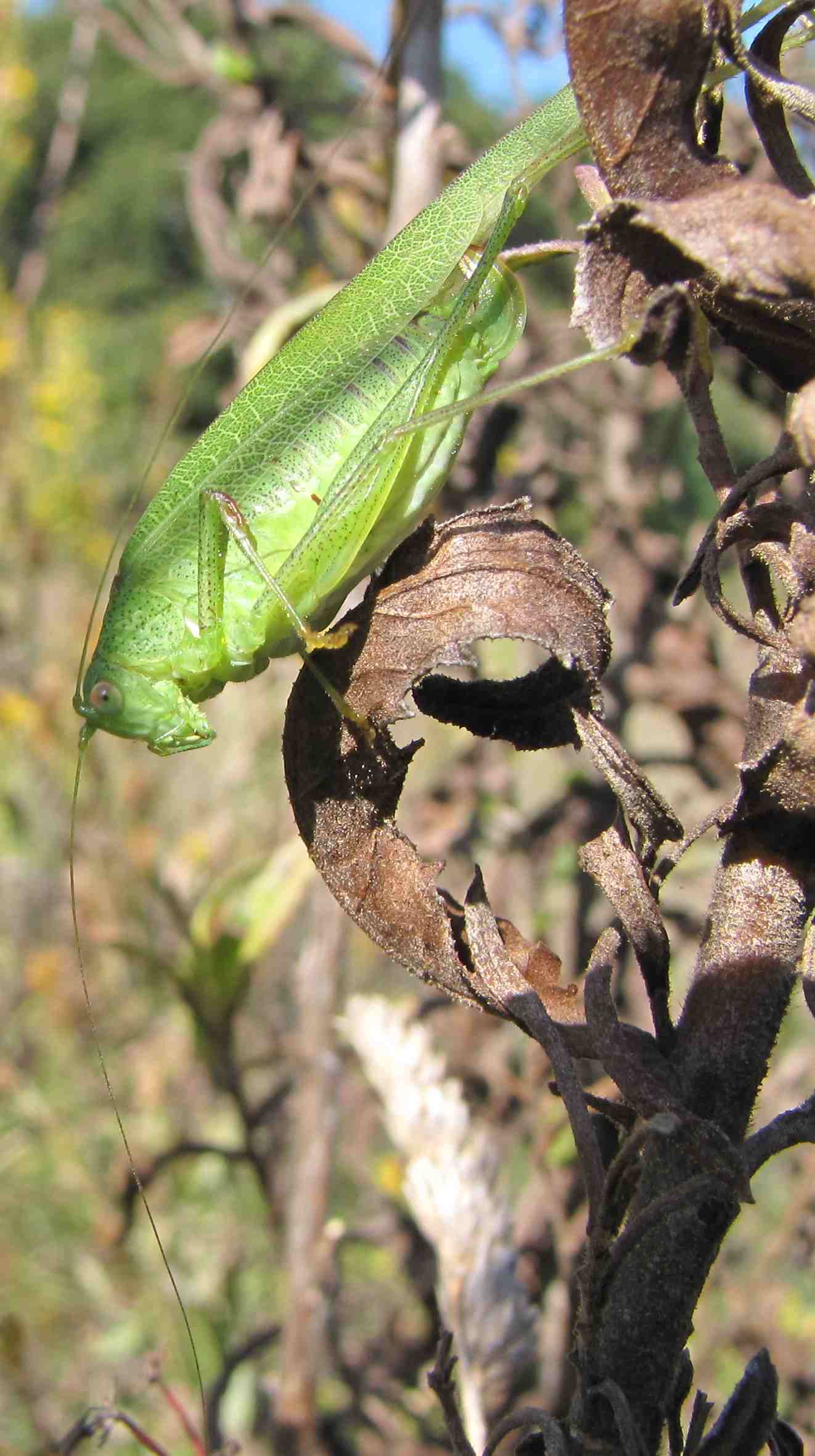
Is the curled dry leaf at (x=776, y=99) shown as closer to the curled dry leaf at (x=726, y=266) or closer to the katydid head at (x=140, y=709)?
the curled dry leaf at (x=726, y=266)

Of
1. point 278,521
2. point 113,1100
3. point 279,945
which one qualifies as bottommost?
point 113,1100

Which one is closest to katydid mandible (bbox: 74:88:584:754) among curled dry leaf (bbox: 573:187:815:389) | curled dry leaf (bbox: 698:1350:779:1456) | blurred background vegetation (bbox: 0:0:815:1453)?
blurred background vegetation (bbox: 0:0:815:1453)

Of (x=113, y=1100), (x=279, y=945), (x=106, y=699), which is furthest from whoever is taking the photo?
(x=279, y=945)

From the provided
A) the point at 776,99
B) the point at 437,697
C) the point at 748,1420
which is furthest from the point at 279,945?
the point at 776,99

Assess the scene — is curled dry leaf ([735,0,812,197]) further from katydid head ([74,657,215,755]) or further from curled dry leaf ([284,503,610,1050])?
katydid head ([74,657,215,755])

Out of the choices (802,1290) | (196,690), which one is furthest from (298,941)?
(196,690)

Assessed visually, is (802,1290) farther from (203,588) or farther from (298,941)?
(203,588)

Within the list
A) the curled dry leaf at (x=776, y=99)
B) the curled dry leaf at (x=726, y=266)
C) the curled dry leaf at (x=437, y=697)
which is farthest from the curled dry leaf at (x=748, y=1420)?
the curled dry leaf at (x=776, y=99)

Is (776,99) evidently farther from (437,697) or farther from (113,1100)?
(113,1100)
